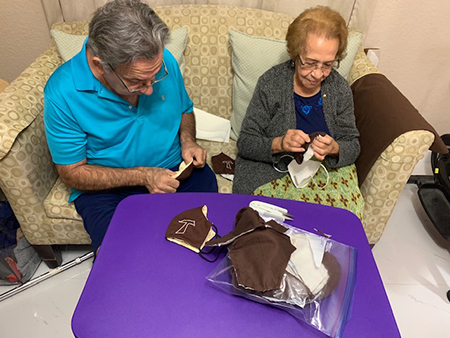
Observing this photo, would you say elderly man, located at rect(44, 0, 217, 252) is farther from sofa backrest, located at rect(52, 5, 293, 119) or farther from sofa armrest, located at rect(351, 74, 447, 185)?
sofa armrest, located at rect(351, 74, 447, 185)

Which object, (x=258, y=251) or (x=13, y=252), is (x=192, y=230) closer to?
(x=258, y=251)

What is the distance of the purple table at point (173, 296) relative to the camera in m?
0.81

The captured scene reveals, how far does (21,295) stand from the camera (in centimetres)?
157

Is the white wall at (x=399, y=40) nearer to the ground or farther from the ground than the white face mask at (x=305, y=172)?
farther from the ground

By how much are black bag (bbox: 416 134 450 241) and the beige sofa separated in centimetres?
39

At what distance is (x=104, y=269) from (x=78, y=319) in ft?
0.44

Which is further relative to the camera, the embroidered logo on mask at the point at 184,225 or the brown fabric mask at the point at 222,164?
the brown fabric mask at the point at 222,164

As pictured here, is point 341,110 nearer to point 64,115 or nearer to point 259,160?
point 259,160

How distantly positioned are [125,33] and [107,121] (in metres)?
0.37

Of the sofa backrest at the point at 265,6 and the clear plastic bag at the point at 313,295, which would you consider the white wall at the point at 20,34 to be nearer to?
the sofa backrest at the point at 265,6

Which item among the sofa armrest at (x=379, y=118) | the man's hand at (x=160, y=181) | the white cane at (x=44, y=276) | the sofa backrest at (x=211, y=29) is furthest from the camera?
the sofa backrest at (x=211, y=29)

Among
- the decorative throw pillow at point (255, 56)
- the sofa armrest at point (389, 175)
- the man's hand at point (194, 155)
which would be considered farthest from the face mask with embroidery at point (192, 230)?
the decorative throw pillow at point (255, 56)

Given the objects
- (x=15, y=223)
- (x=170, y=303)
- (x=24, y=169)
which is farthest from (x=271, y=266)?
(x=15, y=223)

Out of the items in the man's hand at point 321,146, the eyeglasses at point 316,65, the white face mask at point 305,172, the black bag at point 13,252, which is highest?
the eyeglasses at point 316,65
